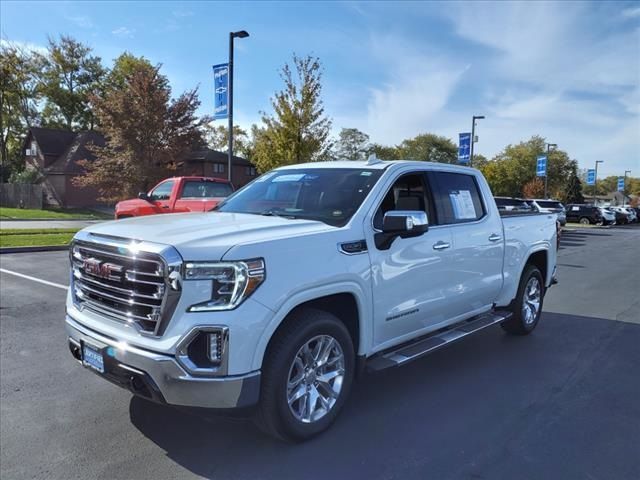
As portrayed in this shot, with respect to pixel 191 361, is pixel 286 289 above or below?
above

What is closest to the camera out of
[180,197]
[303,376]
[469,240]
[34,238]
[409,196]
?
[303,376]

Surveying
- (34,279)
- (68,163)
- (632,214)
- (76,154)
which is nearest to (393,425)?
(34,279)

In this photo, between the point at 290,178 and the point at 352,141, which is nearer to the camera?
the point at 290,178

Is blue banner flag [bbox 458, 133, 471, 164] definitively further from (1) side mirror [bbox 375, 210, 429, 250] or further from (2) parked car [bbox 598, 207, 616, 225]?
(1) side mirror [bbox 375, 210, 429, 250]

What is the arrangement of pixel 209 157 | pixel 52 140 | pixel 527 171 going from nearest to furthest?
pixel 52 140 → pixel 209 157 → pixel 527 171

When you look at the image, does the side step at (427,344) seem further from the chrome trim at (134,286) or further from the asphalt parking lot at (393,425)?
the chrome trim at (134,286)

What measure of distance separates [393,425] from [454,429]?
0.44m

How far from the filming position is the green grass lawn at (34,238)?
13.3 m

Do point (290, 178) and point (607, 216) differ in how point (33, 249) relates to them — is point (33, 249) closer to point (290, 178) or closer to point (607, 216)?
point (290, 178)

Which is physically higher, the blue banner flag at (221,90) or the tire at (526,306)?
the blue banner flag at (221,90)

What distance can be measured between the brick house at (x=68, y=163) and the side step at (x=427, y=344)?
29.6 m

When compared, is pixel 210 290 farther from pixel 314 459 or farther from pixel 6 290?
pixel 6 290

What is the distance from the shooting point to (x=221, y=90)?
47.8 feet

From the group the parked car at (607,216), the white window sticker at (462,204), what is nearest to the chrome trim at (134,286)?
the white window sticker at (462,204)
